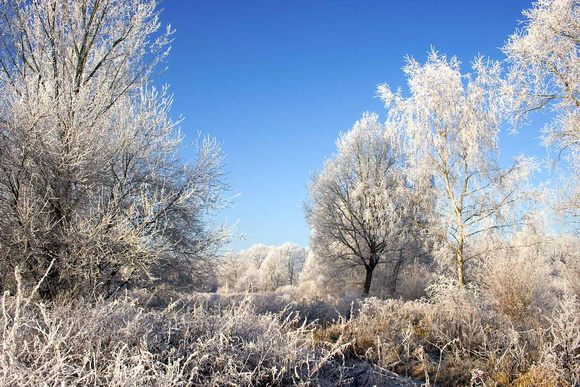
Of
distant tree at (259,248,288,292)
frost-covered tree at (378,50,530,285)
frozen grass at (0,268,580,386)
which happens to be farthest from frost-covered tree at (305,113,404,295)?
distant tree at (259,248,288,292)

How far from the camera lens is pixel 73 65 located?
30.1 feet

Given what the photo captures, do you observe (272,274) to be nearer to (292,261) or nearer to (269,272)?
(269,272)

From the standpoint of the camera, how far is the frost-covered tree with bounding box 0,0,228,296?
661cm

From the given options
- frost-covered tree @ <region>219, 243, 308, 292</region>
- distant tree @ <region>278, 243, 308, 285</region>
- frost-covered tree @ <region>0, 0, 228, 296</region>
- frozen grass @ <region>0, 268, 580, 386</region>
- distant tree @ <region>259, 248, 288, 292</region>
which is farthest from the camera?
distant tree @ <region>278, 243, 308, 285</region>

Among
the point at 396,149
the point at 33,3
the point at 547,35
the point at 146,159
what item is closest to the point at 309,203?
the point at 396,149

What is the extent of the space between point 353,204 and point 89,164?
487 inches

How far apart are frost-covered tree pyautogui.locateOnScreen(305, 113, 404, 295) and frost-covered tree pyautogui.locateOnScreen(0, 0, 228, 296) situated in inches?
325

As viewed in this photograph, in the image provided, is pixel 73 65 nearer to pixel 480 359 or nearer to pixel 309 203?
pixel 480 359

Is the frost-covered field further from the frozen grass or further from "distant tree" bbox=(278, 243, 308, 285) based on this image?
"distant tree" bbox=(278, 243, 308, 285)

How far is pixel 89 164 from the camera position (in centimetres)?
749

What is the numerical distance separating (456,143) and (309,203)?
9.12 m

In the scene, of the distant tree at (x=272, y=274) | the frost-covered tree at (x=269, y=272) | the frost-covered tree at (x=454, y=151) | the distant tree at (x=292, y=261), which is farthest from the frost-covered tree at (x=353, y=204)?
the distant tree at (x=292, y=261)

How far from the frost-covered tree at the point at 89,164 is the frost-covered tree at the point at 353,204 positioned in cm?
826

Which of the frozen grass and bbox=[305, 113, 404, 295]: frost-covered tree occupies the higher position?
bbox=[305, 113, 404, 295]: frost-covered tree
